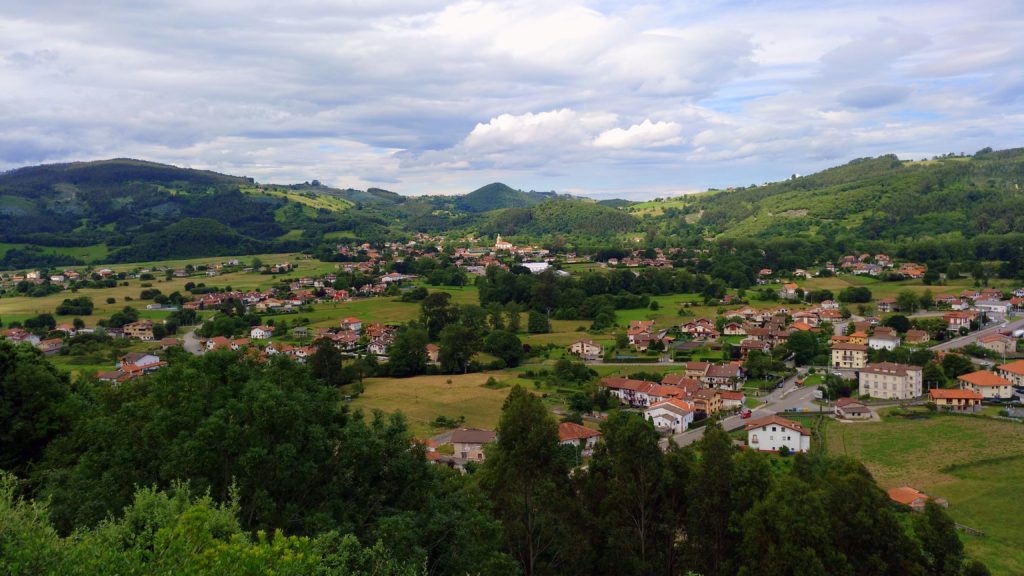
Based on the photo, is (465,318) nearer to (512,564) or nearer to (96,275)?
(512,564)

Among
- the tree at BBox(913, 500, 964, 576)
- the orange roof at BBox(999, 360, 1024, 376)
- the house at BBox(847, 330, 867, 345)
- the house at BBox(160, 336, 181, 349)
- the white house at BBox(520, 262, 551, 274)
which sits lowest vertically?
the orange roof at BBox(999, 360, 1024, 376)

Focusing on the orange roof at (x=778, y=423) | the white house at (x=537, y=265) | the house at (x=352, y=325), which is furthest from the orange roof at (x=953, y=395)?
the white house at (x=537, y=265)

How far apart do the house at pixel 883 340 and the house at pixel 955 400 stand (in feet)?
27.9

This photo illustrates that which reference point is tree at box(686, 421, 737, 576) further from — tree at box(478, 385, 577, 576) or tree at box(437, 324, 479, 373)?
tree at box(437, 324, 479, 373)

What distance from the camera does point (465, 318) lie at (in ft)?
147

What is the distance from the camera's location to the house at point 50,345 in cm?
3828

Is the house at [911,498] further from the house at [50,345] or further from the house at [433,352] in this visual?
the house at [50,345]

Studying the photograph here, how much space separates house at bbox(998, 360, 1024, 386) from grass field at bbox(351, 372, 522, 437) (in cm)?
2450

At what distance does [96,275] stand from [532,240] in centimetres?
6564

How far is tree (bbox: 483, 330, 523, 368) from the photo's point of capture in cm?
3816

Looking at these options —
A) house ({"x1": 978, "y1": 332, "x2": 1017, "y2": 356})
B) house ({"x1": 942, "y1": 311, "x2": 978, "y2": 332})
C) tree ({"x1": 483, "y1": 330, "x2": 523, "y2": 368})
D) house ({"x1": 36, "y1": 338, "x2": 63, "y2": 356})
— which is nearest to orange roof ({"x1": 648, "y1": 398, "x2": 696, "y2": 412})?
tree ({"x1": 483, "y1": 330, "x2": 523, "y2": 368})

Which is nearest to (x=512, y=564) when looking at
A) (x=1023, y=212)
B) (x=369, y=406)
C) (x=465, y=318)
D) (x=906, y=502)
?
(x=906, y=502)

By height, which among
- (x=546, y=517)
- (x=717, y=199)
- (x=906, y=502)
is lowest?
(x=906, y=502)

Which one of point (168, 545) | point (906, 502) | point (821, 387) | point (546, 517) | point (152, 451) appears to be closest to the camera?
point (168, 545)
